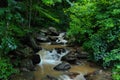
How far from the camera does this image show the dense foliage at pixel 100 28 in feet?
31.0

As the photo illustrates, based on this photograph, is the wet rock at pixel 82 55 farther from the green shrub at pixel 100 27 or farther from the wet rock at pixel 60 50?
the wet rock at pixel 60 50

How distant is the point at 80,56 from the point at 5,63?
A: 4.97 metres

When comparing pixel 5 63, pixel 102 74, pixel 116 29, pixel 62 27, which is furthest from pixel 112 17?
pixel 62 27

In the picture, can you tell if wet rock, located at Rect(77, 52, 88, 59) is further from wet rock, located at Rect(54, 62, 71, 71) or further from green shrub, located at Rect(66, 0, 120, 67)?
wet rock, located at Rect(54, 62, 71, 71)

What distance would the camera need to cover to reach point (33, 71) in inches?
380

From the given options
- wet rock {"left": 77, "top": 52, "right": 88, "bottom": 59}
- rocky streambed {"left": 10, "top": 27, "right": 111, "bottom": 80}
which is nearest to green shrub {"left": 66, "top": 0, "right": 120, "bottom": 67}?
rocky streambed {"left": 10, "top": 27, "right": 111, "bottom": 80}

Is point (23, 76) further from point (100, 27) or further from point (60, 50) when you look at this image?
point (60, 50)

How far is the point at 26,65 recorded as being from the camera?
964 centimetres

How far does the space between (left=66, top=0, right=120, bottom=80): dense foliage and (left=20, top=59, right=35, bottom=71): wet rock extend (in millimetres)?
2657

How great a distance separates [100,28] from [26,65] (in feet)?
12.0

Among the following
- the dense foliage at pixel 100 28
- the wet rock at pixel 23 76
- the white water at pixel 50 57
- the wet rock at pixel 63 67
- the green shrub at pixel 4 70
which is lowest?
the white water at pixel 50 57

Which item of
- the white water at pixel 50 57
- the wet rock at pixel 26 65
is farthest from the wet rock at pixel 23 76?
the white water at pixel 50 57

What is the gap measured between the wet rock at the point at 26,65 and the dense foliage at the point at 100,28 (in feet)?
8.72

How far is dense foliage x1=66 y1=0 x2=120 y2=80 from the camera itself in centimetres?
944
